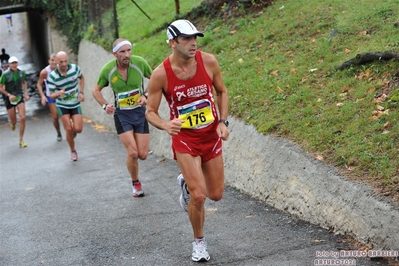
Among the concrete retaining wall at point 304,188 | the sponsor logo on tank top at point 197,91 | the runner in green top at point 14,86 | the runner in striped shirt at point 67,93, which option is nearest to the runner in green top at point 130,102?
the concrete retaining wall at point 304,188

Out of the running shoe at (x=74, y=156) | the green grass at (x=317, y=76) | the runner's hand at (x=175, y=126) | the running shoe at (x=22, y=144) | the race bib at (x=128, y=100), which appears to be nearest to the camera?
the runner's hand at (x=175, y=126)

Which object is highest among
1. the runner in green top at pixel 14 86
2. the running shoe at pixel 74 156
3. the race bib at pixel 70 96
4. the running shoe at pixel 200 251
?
the running shoe at pixel 200 251

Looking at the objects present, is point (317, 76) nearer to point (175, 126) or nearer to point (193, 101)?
point (193, 101)

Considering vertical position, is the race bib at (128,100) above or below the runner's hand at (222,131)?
below

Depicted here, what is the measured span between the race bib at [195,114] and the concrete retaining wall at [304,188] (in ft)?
5.61

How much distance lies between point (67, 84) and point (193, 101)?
731cm

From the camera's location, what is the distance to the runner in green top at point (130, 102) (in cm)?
995

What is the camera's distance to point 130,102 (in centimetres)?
1009

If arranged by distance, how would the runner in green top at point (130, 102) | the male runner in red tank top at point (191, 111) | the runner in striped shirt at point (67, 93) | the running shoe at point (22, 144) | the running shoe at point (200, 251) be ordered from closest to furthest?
1. the male runner in red tank top at point (191, 111)
2. the running shoe at point (200, 251)
3. the runner in green top at point (130, 102)
4. the runner in striped shirt at point (67, 93)
5. the running shoe at point (22, 144)

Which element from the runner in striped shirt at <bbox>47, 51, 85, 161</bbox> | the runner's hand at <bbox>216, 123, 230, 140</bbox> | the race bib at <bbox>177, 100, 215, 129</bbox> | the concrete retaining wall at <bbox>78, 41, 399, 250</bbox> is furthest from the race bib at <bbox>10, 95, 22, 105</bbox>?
the runner's hand at <bbox>216, 123, 230, 140</bbox>

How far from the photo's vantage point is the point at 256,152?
950 centimetres

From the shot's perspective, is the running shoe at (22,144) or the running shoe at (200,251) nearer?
the running shoe at (200,251)

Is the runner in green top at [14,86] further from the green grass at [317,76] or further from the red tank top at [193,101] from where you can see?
the red tank top at [193,101]

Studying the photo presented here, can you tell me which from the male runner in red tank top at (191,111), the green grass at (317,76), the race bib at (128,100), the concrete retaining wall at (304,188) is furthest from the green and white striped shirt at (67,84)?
the male runner in red tank top at (191,111)
